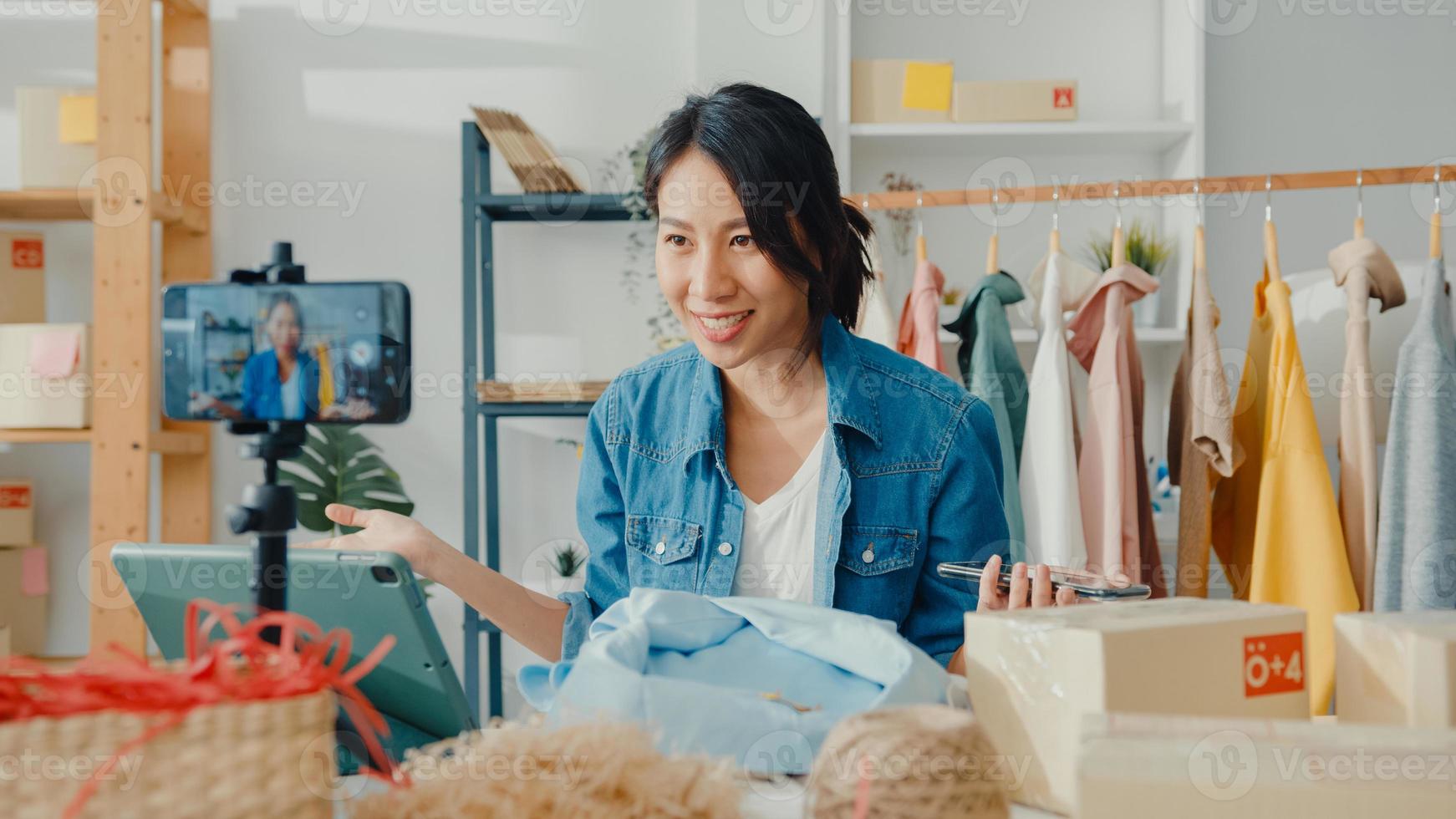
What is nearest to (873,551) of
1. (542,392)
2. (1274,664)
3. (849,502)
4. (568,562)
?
(849,502)

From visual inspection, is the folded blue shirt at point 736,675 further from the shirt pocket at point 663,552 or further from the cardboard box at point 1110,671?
the shirt pocket at point 663,552

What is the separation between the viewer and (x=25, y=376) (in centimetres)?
238

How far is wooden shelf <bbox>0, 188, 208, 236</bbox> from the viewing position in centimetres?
242

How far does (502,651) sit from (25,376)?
50.4 inches

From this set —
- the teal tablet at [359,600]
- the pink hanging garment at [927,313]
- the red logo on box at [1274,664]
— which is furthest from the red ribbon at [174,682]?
the pink hanging garment at [927,313]

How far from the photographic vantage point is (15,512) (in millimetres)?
2568

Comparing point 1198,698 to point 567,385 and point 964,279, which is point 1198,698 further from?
point 964,279

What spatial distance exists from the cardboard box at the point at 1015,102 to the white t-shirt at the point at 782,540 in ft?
4.76

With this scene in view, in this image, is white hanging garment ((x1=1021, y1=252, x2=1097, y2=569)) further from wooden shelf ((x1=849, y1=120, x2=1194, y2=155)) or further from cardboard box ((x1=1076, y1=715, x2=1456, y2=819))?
cardboard box ((x1=1076, y1=715, x2=1456, y2=819))

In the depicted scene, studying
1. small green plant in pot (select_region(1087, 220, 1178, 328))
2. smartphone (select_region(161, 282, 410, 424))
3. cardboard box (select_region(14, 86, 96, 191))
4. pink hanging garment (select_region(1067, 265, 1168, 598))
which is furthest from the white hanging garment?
cardboard box (select_region(14, 86, 96, 191))

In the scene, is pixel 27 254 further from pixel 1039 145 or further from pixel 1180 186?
pixel 1180 186

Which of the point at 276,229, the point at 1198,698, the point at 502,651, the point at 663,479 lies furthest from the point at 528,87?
the point at 1198,698

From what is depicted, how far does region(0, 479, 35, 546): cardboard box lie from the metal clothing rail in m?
2.09

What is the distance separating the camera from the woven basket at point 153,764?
0.47m
